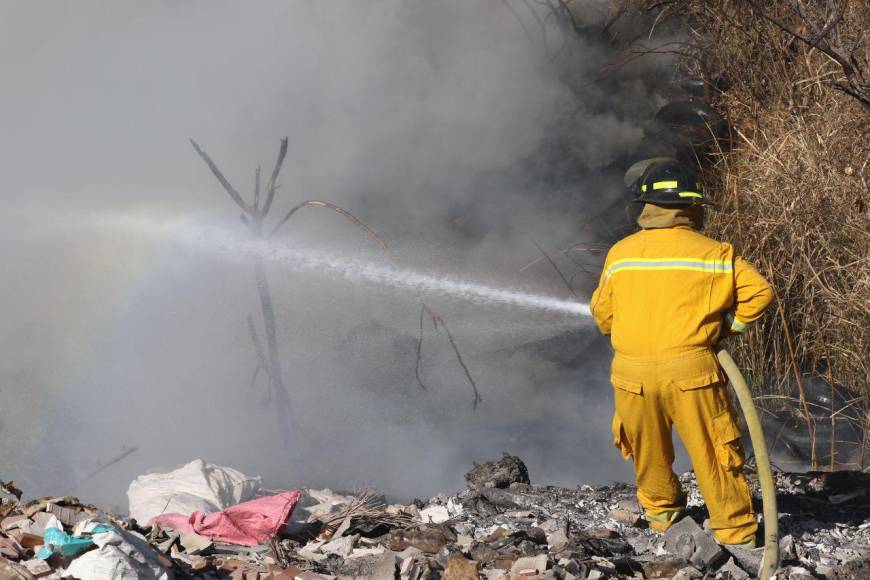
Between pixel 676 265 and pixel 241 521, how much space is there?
2471 mm

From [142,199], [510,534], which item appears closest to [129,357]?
[142,199]

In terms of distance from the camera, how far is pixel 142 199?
6.94m

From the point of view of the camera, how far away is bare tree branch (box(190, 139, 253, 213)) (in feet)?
21.0

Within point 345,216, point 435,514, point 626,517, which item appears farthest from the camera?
point 345,216

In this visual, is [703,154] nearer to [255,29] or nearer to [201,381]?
[255,29]

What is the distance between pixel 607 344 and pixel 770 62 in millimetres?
2811

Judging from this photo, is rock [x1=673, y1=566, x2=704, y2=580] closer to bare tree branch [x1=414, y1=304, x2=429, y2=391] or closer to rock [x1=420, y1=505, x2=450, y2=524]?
rock [x1=420, y1=505, x2=450, y2=524]

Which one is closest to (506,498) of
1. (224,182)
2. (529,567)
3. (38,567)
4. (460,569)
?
(529,567)

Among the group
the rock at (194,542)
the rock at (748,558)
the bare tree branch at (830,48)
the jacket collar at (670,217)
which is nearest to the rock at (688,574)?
the rock at (748,558)

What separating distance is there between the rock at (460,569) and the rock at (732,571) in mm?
1131

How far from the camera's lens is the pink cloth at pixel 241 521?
14.2 ft

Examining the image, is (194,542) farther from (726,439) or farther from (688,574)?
(726,439)

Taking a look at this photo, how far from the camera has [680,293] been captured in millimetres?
3961

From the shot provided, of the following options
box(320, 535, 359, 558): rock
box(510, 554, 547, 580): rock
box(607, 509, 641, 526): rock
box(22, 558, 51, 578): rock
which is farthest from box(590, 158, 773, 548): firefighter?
box(22, 558, 51, 578): rock
